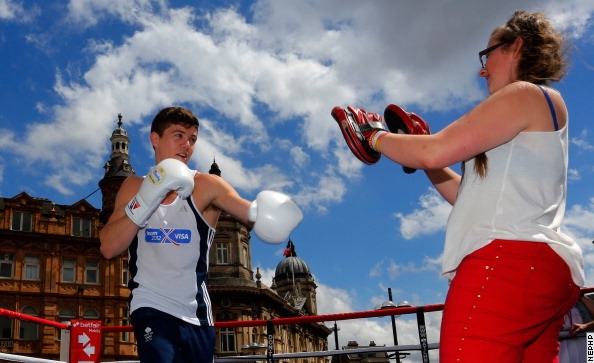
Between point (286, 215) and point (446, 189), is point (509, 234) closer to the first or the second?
point (446, 189)

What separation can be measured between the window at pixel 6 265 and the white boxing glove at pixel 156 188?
1116 inches

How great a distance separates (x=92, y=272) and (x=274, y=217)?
96.0 ft

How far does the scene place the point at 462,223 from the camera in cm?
185

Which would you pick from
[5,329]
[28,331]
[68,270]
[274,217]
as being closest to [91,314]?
[68,270]

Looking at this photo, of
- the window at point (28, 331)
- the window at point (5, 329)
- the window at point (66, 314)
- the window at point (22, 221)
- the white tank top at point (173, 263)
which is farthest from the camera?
the window at point (22, 221)

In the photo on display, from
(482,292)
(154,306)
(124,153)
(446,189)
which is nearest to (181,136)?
(154,306)

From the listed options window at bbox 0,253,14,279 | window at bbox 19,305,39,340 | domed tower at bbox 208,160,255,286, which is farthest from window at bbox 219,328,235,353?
window at bbox 0,253,14,279

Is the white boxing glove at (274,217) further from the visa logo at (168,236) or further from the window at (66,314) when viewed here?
the window at (66,314)

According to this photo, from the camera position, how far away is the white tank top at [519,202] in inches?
69.0

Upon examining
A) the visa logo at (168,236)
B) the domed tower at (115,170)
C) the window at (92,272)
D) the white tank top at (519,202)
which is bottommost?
the white tank top at (519,202)

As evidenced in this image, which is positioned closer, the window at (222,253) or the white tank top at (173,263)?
the white tank top at (173,263)

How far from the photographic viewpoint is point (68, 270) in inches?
1147

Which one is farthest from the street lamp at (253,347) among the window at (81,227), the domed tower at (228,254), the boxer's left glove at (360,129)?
the boxer's left glove at (360,129)

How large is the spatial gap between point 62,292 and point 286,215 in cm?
2848
